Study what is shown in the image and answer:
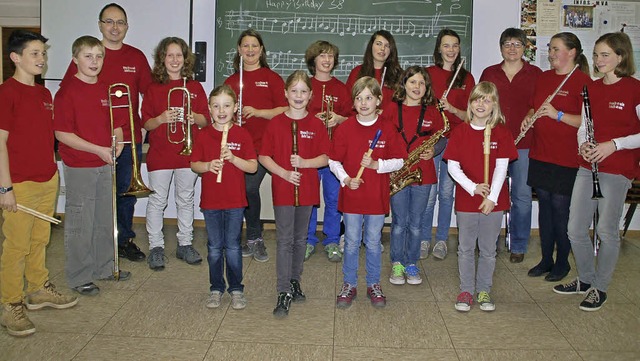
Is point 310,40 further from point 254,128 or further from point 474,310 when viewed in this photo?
point 474,310

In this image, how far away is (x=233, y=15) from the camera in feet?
19.3

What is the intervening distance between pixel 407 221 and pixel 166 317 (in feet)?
5.88

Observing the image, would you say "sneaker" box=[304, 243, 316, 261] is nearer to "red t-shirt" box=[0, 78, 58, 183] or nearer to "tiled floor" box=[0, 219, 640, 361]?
"tiled floor" box=[0, 219, 640, 361]

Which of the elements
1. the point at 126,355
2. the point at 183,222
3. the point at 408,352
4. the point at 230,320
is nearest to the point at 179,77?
the point at 183,222

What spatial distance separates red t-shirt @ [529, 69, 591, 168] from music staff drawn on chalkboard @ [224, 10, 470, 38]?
1694mm

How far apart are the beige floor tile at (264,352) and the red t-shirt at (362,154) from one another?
90 centimetres

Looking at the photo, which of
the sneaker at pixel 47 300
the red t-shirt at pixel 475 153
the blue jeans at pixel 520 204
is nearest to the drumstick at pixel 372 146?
the red t-shirt at pixel 475 153

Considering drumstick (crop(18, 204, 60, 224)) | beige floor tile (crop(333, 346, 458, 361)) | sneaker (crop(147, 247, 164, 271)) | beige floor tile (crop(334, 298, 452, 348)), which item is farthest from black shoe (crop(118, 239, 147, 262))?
beige floor tile (crop(333, 346, 458, 361))

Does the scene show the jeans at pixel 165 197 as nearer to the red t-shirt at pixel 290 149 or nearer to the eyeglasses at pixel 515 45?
the red t-shirt at pixel 290 149

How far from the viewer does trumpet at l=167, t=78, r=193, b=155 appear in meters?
4.28

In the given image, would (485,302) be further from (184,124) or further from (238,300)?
(184,124)

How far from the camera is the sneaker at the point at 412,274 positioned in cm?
427

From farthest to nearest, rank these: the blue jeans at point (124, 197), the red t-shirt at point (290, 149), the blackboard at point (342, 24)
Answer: the blackboard at point (342, 24)
the blue jeans at point (124, 197)
the red t-shirt at point (290, 149)

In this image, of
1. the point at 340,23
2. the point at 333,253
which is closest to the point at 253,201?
the point at 333,253
